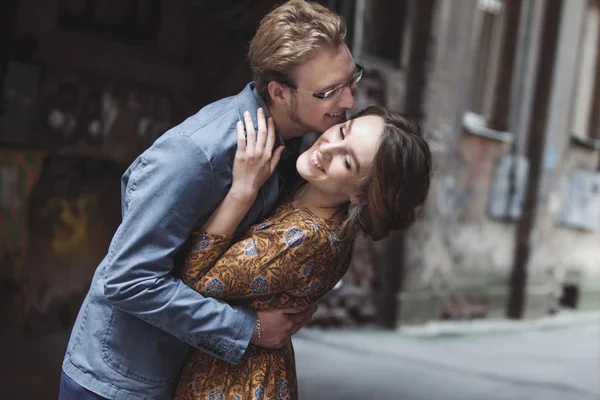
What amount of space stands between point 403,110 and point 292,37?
19.3ft

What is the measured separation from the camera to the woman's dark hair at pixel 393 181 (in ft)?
5.81

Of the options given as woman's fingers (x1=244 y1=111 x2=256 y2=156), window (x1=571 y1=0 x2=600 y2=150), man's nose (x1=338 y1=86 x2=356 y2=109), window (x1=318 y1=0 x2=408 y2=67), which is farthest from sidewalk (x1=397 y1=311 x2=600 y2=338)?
woman's fingers (x1=244 y1=111 x2=256 y2=156)

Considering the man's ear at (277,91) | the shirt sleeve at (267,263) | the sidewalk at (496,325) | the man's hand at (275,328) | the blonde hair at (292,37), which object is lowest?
the sidewalk at (496,325)

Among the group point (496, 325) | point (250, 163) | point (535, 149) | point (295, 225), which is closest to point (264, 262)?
point (295, 225)

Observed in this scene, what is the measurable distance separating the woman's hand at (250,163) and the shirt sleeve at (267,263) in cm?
12

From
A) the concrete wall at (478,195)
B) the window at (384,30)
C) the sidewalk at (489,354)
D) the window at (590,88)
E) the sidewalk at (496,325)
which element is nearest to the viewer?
the sidewalk at (489,354)

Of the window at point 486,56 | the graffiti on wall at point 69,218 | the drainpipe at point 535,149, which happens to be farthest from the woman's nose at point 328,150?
the drainpipe at point 535,149

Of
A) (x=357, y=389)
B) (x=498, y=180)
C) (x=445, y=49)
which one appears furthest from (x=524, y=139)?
(x=357, y=389)

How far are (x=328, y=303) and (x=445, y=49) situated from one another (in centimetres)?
311

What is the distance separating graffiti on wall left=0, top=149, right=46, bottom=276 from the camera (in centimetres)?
504

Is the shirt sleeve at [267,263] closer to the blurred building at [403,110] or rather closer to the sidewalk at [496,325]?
the blurred building at [403,110]

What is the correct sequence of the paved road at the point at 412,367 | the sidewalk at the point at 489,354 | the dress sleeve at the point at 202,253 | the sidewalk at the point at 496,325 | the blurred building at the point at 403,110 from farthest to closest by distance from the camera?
1. the sidewalk at the point at 496,325
2. the sidewalk at the point at 489,354
3. the blurred building at the point at 403,110
4. the paved road at the point at 412,367
5. the dress sleeve at the point at 202,253

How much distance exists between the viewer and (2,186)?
5020 mm

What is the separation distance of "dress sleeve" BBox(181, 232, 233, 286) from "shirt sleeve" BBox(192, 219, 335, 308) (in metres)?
0.01
